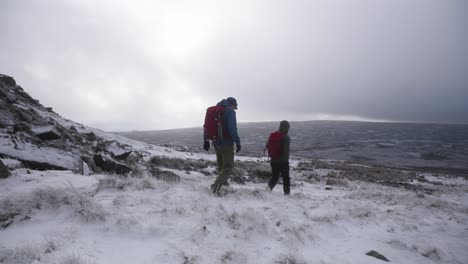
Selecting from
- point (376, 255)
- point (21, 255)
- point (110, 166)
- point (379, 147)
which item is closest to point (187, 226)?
point (21, 255)

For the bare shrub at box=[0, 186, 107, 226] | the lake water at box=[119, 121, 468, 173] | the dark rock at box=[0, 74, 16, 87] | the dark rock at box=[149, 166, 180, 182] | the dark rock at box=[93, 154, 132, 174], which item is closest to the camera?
the bare shrub at box=[0, 186, 107, 226]

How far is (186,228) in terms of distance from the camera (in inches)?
147

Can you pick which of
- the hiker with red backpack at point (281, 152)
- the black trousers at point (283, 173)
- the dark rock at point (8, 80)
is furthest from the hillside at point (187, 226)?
the dark rock at point (8, 80)

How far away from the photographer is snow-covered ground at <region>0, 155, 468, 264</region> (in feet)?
9.99

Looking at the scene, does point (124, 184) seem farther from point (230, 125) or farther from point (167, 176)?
point (230, 125)

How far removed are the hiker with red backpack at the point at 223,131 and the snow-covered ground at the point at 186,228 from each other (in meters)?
0.74

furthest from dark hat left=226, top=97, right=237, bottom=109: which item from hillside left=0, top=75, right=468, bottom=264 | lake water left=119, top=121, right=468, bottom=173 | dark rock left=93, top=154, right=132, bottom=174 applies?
lake water left=119, top=121, right=468, bottom=173

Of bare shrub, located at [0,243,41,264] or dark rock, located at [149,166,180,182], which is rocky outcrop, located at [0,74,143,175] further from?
bare shrub, located at [0,243,41,264]

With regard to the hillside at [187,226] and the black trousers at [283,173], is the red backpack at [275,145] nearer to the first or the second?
the black trousers at [283,173]

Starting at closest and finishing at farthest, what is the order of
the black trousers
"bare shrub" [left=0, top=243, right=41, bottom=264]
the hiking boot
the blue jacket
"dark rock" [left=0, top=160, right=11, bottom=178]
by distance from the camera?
1. "bare shrub" [left=0, top=243, right=41, bottom=264]
2. "dark rock" [left=0, top=160, right=11, bottom=178]
3. the blue jacket
4. the hiking boot
5. the black trousers

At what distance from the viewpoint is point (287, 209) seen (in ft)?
17.9

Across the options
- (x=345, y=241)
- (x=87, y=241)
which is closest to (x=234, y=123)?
(x=345, y=241)

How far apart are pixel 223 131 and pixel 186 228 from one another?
2.61 metres

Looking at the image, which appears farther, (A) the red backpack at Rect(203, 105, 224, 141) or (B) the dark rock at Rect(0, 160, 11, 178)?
(A) the red backpack at Rect(203, 105, 224, 141)
